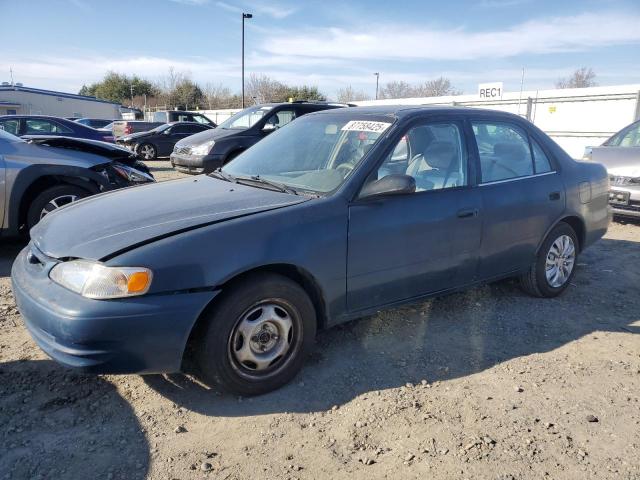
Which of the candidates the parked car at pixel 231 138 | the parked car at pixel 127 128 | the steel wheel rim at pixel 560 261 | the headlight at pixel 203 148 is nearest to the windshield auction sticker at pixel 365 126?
the steel wheel rim at pixel 560 261

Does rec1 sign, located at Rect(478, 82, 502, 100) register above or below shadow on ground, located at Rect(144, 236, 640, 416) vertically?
above

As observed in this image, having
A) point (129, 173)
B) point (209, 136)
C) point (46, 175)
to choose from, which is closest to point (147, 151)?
point (209, 136)

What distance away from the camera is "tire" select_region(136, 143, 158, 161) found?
59.0 feet

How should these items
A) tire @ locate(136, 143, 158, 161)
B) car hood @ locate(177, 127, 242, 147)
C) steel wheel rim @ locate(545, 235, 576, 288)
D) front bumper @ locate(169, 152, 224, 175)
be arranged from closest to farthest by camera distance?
steel wheel rim @ locate(545, 235, 576, 288) < front bumper @ locate(169, 152, 224, 175) < car hood @ locate(177, 127, 242, 147) < tire @ locate(136, 143, 158, 161)

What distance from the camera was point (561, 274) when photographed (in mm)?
4598

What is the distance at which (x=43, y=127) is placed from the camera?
12.1m

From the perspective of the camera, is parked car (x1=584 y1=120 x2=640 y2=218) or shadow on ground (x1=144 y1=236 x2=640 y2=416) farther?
parked car (x1=584 y1=120 x2=640 y2=218)

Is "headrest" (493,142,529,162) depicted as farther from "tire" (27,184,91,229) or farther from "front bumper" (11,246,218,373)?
"tire" (27,184,91,229)

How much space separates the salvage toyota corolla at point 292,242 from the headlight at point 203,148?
580cm

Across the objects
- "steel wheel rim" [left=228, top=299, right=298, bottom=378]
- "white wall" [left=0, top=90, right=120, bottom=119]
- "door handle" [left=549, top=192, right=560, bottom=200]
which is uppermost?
"white wall" [left=0, top=90, right=120, bottom=119]

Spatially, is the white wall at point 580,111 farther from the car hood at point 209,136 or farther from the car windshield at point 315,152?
the car windshield at point 315,152

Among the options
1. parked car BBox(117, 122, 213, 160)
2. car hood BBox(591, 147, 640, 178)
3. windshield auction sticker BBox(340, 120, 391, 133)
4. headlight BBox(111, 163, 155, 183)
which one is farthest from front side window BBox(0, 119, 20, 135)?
car hood BBox(591, 147, 640, 178)

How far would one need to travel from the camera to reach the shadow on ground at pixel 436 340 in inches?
116

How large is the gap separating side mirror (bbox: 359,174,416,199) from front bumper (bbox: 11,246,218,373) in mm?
1173
